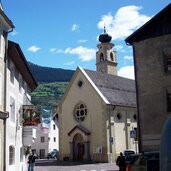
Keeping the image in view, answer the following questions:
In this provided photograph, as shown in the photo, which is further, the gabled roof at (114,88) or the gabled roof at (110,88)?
the gabled roof at (114,88)

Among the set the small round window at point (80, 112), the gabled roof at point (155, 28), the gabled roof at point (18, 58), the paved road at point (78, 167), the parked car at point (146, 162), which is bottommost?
the paved road at point (78, 167)

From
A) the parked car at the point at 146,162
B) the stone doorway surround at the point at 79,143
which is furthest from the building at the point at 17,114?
the stone doorway surround at the point at 79,143

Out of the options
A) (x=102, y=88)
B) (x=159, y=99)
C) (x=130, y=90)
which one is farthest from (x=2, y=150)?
(x=130, y=90)

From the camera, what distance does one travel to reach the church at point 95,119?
50.7 meters

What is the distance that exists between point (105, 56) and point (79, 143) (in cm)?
3171

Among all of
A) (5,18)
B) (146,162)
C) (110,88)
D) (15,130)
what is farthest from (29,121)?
(110,88)

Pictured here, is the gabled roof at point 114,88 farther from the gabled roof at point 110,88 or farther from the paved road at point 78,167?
the paved road at point 78,167

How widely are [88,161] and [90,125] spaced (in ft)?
15.5

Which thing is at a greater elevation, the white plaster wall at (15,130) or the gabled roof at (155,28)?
the gabled roof at (155,28)

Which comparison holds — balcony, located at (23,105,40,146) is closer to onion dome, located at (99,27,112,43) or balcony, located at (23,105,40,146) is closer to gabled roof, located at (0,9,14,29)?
gabled roof, located at (0,9,14,29)

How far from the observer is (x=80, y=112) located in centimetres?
5431

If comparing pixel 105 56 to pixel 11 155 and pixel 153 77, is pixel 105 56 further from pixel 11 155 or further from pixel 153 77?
pixel 11 155

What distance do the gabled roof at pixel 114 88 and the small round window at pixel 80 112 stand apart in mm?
3435

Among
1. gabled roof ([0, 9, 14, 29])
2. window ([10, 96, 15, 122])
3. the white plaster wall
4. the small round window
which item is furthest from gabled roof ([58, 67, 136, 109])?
gabled roof ([0, 9, 14, 29])
